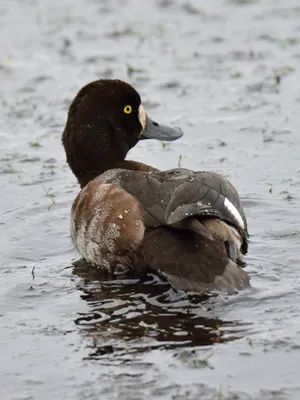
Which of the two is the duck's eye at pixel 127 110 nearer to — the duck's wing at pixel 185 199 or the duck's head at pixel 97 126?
the duck's head at pixel 97 126

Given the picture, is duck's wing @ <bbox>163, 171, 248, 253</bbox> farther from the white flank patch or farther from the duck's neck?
the duck's neck

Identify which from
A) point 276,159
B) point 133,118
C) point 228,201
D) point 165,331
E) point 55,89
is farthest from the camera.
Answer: point 55,89

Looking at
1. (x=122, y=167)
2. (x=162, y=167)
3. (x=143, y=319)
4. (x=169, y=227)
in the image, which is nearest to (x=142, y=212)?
(x=169, y=227)

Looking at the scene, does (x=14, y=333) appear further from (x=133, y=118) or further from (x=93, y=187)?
(x=133, y=118)

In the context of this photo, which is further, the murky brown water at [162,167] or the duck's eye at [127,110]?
the duck's eye at [127,110]

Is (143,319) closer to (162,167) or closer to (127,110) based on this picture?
(127,110)

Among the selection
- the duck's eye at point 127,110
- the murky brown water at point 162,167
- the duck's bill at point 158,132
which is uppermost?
the duck's eye at point 127,110

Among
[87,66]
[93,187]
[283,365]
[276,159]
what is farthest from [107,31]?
[283,365]

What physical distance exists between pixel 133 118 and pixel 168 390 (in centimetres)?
314

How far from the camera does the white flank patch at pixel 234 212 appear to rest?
6.09m

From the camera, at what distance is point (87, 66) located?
10906 millimetres

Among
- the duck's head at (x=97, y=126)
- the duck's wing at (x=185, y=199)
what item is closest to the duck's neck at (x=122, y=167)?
the duck's head at (x=97, y=126)

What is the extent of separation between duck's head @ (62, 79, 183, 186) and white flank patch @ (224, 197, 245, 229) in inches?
47.3

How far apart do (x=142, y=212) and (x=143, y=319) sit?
0.74 m
